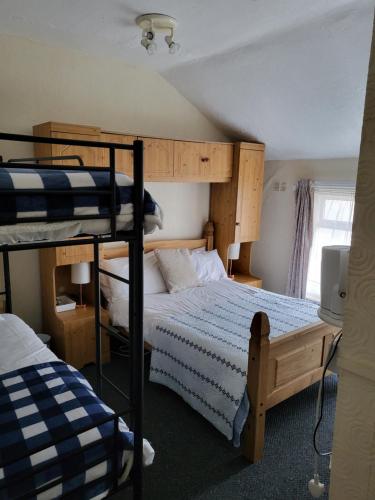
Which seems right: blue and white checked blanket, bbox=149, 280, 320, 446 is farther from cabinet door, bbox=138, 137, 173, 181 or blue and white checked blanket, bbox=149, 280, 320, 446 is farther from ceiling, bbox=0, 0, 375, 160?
ceiling, bbox=0, 0, 375, 160

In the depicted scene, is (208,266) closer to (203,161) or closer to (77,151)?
(203,161)

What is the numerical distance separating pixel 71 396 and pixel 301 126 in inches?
120

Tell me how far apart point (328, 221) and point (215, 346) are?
2.23m

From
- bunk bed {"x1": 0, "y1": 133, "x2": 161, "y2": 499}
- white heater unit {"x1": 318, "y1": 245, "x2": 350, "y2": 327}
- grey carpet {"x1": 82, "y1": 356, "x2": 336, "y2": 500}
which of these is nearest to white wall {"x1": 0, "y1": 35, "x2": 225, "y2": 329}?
grey carpet {"x1": 82, "y1": 356, "x2": 336, "y2": 500}

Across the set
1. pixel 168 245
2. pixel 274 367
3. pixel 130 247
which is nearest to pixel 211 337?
pixel 274 367

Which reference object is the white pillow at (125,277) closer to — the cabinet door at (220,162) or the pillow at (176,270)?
the pillow at (176,270)

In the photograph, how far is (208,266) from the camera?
3975 mm

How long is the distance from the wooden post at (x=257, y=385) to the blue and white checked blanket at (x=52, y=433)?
0.90m

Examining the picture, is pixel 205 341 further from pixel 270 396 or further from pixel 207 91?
pixel 207 91

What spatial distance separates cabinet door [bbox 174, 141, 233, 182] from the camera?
3.60m

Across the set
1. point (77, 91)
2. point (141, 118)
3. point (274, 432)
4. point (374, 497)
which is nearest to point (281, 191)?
point (141, 118)

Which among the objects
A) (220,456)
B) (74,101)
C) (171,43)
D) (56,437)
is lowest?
(220,456)

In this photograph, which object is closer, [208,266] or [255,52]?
[255,52]

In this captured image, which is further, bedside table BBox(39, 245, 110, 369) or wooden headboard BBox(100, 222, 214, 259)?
wooden headboard BBox(100, 222, 214, 259)
